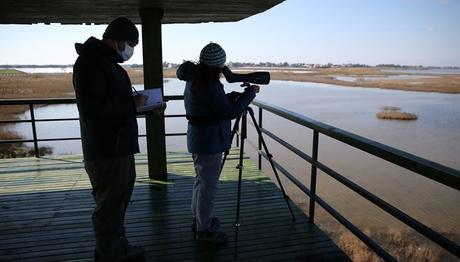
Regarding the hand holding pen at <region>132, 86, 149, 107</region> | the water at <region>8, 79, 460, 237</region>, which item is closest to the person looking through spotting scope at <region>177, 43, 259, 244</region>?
the hand holding pen at <region>132, 86, 149, 107</region>

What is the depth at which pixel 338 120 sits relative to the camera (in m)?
24.0

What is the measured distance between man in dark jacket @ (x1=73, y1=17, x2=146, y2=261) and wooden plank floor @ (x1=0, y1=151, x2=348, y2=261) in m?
0.65

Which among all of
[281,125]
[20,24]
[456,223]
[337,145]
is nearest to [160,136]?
[20,24]

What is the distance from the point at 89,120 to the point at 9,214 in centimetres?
215

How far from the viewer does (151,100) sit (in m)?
2.42

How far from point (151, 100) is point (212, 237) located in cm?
118

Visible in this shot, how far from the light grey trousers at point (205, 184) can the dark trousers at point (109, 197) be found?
53 centimetres

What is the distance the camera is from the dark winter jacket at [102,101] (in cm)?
193

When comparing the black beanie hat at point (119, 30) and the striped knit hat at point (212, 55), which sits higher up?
the black beanie hat at point (119, 30)

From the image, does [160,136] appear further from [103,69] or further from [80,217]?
[103,69]

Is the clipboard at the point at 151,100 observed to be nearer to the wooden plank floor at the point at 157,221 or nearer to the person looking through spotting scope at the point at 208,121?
the person looking through spotting scope at the point at 208,121

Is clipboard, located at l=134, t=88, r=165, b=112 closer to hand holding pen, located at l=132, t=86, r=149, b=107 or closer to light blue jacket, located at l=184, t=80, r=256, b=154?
hand holding pen, located at l=132, t=86, r=149, b=107

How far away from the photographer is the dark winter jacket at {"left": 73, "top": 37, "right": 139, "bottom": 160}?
75.9 inches

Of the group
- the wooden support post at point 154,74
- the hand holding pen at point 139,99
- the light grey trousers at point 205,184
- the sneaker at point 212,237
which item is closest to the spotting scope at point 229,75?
the hand holding pen at point 139,99
